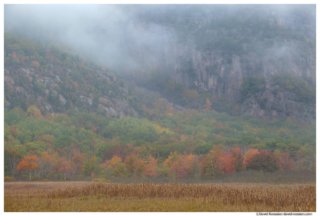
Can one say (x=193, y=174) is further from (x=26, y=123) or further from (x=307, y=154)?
(x=26, y=123)

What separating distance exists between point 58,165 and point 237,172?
196ft

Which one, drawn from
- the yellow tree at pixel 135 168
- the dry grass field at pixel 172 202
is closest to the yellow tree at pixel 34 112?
the yellow tree at pixel 135 168

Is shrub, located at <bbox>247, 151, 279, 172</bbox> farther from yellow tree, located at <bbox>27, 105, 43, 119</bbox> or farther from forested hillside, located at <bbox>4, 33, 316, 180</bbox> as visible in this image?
yellow tree, located at <bbox>27, 105, 43, 119</bbox>

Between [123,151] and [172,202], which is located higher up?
[172,202]

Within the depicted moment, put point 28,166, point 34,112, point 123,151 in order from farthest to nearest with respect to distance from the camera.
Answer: point 34,112
point 123,151
point 28,166

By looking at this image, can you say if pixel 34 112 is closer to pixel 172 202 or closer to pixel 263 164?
pixel 263 164

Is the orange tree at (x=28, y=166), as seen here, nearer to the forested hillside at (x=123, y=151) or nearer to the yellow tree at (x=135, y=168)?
the forested hillside at (x=123, y=151)

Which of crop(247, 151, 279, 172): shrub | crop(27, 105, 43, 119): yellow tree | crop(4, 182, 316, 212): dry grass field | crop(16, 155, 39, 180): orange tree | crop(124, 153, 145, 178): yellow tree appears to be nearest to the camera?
crop(4, 182, 316, 212): dry grass field

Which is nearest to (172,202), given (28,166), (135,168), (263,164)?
(263,164)

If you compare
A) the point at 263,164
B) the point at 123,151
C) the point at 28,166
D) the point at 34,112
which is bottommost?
the point at 28,166

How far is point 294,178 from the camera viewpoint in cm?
6094

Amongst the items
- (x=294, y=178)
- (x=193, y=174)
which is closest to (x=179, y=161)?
(x=193, y=174)

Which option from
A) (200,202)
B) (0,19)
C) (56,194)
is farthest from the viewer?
(56,194)

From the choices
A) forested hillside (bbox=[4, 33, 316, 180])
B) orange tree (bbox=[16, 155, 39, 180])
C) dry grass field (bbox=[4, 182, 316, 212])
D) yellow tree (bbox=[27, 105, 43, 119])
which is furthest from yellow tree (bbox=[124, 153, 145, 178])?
yellow tree (bbox=[27, 105, 43, 119])
